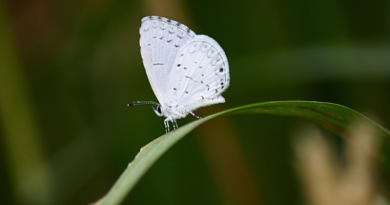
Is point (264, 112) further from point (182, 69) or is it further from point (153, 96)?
point (153, 96)

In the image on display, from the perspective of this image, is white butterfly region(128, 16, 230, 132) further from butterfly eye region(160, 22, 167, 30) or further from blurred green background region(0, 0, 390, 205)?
blurred green background region(0, 0, 390, 205)

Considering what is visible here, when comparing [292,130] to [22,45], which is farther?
[22,45]

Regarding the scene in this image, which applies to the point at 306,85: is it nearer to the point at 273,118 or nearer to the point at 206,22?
the point at 273,118

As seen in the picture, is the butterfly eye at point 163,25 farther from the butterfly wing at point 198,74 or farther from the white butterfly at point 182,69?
the butterfly wing at point 198,74

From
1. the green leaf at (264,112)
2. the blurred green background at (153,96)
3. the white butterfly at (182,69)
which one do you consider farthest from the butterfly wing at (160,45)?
the green leaf at (264,112)

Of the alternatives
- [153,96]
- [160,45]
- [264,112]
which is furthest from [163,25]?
[264,112]

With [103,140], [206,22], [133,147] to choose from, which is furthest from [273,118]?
[103,140]
